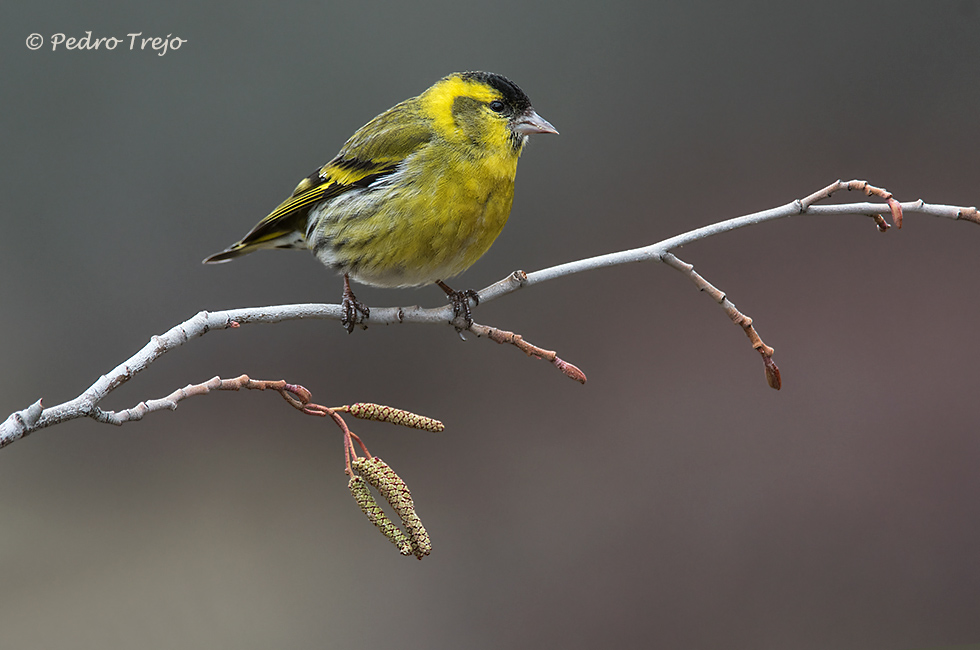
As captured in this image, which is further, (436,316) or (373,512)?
(436,316)

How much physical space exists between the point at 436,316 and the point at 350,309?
0.56m

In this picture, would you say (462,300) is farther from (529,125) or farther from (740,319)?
(740,319)

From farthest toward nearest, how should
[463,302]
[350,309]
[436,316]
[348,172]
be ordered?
[348,172] < [463,302] < [350,309] < [436,316]

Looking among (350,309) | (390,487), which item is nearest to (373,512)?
(390,487)

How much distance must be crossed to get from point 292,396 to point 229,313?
36cm

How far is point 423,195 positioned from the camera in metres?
3.21

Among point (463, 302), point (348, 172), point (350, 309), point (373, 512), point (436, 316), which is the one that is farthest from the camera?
point (348, 172)

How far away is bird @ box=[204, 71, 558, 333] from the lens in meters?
3.20

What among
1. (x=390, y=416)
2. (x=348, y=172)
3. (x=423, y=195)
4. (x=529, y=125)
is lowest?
(x=390, y=416)

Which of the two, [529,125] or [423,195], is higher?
[529,125]

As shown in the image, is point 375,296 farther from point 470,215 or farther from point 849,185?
point 849,185

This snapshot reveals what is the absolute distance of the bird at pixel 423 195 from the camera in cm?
320

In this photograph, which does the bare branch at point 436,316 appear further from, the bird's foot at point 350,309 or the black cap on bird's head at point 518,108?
the black cap on bird's head at point 518,108

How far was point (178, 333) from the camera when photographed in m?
1.97
